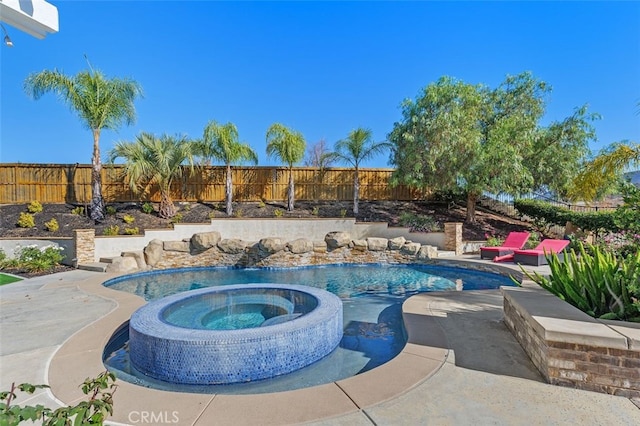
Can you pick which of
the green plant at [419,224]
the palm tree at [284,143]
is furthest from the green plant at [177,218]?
the green plant at [419,224]

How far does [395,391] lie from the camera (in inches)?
109

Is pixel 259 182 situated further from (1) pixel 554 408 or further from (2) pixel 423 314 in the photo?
(1) pixel 554 408

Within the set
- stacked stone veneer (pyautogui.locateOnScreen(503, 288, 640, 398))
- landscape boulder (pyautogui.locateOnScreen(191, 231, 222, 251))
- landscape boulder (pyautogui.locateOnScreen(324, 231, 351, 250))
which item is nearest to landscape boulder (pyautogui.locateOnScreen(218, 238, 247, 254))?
landscape boulder (pyautogui.locateOnScreen(191, 231, 222, 251))

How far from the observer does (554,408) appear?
2520 millimetres

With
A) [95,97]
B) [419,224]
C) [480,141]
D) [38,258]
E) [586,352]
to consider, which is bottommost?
[38,258]

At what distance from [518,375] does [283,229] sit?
10.4m

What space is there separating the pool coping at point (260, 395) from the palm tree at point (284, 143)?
1067 centimetres

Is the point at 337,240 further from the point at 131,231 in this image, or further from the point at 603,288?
the point at 603,288

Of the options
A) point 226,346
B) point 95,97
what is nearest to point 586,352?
point 226,346

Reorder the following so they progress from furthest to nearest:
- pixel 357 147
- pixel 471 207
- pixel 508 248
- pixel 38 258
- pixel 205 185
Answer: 1. pixel 205 185
2. pixel 471 207
3. pixel 357 147
4. pixel 508 248
5. pixel 38 258

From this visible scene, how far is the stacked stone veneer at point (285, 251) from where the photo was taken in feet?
36.7

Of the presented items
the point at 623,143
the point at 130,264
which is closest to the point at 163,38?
the point at 130,264

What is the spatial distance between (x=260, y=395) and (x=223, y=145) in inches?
465

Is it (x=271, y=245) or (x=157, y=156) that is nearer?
(x=271, y=245)
